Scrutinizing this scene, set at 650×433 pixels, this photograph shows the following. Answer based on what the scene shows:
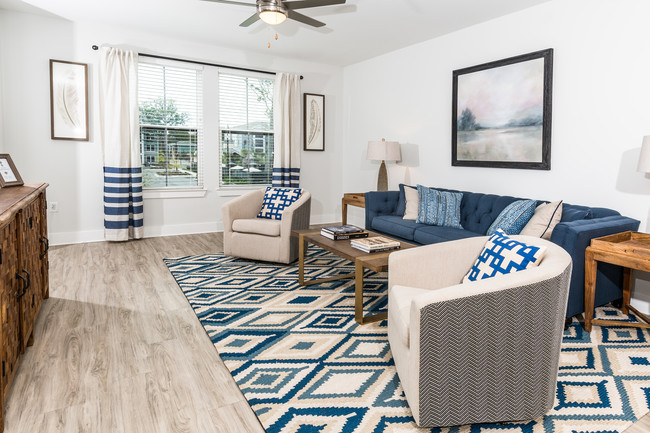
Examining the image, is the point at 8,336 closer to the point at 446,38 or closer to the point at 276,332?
the point at 276,332

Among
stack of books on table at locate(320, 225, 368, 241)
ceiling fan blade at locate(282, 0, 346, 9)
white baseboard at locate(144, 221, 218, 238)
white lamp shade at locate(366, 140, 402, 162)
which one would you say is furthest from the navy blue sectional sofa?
white baseboard at locate(144, 221, 218, 238)

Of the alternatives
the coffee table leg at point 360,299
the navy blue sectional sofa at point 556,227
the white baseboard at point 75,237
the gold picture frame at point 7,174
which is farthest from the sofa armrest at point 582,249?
the white baseboard at point 75,237

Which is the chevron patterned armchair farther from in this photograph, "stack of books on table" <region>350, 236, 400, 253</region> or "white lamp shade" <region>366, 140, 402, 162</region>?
"white lamp shade" <region>366, 140, 402, 162</region>

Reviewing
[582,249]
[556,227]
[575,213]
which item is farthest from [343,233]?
[575,213]

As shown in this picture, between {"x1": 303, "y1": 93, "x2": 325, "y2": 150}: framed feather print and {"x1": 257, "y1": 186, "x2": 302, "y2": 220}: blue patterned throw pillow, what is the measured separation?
2217 mm

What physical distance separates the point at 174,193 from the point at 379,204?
274 centimetres

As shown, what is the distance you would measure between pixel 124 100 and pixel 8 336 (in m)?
3.90

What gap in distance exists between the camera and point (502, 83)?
4.24 metres

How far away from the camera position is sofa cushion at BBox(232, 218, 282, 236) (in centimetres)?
411

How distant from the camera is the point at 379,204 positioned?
4.79m

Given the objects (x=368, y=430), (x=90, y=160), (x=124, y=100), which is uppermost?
(x=124, y=100)

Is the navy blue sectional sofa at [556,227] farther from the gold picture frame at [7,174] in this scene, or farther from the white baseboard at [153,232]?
the gold picture frame at [7,174]

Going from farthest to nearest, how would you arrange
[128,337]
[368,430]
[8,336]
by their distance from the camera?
[128,337], [8,336], [368,430]

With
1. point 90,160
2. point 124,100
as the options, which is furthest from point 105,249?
point 124,100
